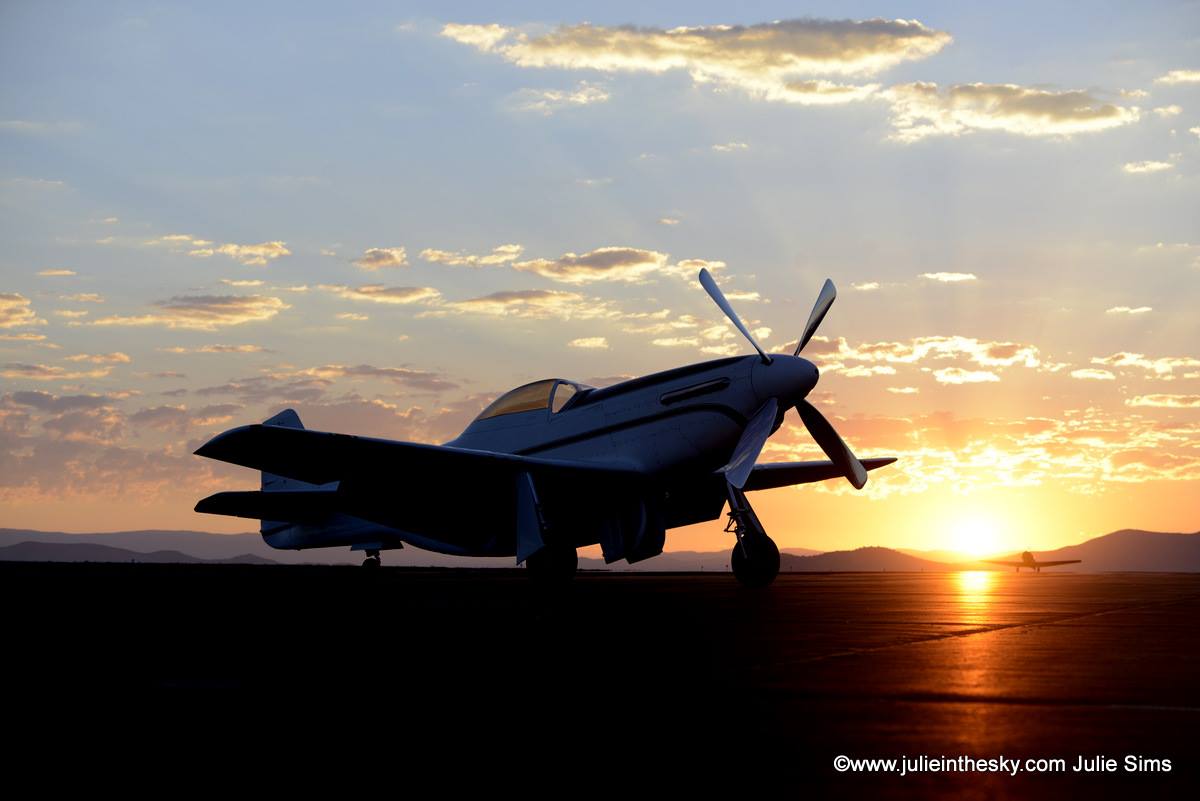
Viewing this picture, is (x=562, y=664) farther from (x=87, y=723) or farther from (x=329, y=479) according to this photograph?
(x=329, y=479)

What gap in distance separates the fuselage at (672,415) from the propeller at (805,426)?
275mm

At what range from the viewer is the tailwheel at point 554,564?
18047 mm

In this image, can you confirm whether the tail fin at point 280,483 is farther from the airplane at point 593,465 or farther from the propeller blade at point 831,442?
the propeller blade at point 831,442

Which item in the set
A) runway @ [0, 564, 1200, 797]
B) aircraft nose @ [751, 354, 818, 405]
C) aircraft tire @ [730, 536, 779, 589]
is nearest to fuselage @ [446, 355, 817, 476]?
aircraft nose @ [751, 354, 818, 405]

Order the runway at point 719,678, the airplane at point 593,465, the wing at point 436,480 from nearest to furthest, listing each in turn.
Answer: the runway at point 719,678 < the wing at point 436,480 < the airplane at point 593,465

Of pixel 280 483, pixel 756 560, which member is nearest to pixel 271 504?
pixel 280 483

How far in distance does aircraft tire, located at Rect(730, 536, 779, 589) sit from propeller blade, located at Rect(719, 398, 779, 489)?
119cm

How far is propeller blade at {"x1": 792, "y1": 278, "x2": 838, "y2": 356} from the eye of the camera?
1972 centimetres

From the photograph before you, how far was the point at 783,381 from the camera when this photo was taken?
17.8 meters

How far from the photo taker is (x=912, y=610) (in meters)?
12.4

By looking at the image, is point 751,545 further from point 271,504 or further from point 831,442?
point 271,504

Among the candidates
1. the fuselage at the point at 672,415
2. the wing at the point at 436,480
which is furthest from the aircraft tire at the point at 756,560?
the wing at the point at 436,480

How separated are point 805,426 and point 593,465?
388 centimetres

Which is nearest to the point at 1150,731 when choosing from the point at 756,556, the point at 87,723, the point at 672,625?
the point at 87,723
